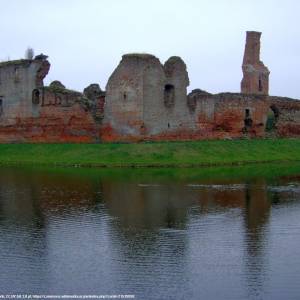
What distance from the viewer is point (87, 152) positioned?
1225 inches

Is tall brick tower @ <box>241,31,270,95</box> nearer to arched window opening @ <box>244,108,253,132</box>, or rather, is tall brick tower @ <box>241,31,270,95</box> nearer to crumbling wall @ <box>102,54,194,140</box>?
arched window opening @ <box>244,108,253,132</box>

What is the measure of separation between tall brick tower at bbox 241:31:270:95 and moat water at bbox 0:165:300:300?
91.5 feet

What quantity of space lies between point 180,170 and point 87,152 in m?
6.41

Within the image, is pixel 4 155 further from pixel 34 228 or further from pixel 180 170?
pixel 34 228

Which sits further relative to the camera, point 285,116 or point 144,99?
point 285,116

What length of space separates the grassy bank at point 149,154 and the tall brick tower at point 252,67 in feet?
48.2

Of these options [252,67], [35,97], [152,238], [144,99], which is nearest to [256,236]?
[152,238]

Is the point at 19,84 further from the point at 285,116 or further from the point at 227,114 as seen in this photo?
the point at 285,116

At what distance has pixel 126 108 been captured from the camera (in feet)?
112

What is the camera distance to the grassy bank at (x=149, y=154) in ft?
96.7

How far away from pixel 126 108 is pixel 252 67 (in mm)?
18316

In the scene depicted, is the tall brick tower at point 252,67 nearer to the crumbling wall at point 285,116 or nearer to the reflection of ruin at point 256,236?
the crumbling wall at point 285,116

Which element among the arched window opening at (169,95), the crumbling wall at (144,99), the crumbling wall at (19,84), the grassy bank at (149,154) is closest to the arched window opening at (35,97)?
the crumbling wall at (19,84)

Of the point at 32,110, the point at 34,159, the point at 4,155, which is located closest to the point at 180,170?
the point at 34,159
